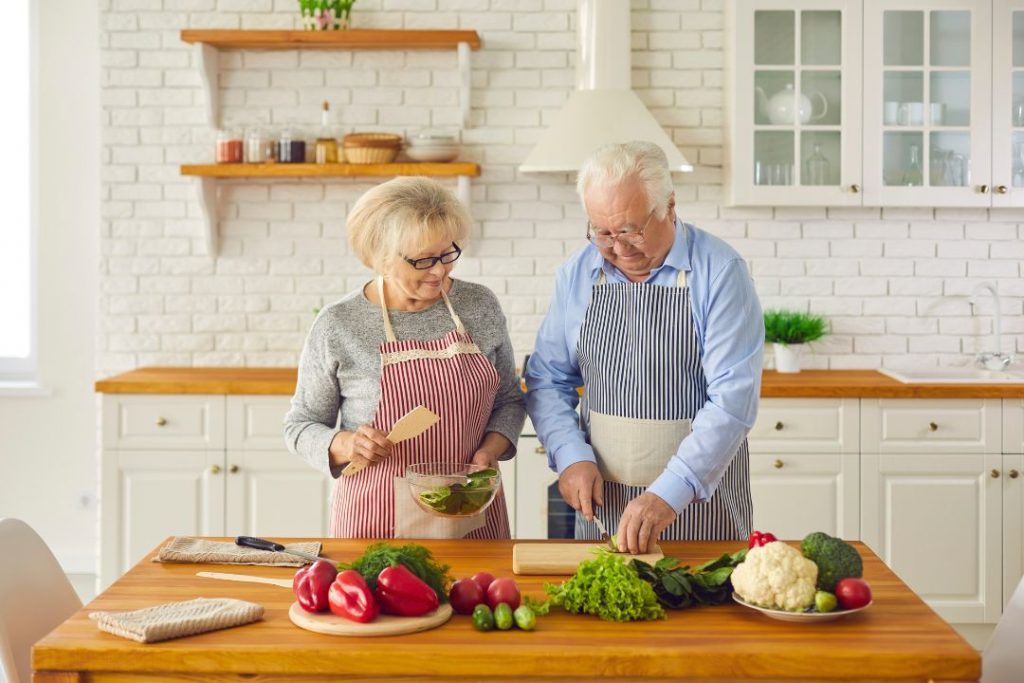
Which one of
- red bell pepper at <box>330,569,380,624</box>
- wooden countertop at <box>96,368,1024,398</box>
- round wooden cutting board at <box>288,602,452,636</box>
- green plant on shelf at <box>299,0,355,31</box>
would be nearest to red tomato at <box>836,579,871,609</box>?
round wooden cutting board at <box>288,602,452,636</box>

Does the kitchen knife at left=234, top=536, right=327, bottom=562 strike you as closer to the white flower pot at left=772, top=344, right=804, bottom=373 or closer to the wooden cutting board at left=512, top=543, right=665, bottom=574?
the wooden cutting board at left=512, top=543, right=665, bottom=574

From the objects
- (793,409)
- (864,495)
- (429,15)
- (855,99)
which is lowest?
(864,495)

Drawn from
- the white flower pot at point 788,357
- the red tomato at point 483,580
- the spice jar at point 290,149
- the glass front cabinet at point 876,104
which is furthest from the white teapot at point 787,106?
the red tomato at point 483,580

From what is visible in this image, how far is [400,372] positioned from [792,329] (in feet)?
8.24

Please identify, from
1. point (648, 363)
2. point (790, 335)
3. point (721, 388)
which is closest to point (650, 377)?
point (648, 363)

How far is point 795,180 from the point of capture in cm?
461

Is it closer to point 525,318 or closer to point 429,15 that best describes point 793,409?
point 525,318

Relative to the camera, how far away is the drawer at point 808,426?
4.32 m

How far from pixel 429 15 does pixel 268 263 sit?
1265 mm

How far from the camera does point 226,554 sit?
7.64ft

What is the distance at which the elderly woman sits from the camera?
8.40 ft

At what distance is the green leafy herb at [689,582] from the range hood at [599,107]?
246 cm

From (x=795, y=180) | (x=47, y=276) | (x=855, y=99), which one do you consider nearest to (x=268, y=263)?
(x=47, y=276)

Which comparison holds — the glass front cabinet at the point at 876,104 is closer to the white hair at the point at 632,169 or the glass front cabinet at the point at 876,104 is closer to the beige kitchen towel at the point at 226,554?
the white hair at the point at 632,169
